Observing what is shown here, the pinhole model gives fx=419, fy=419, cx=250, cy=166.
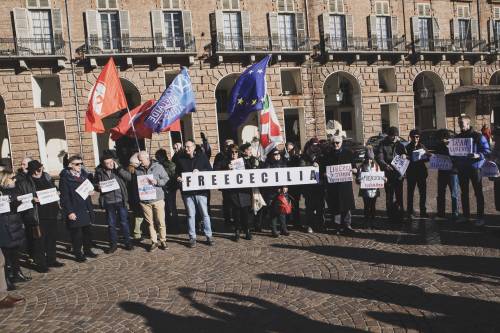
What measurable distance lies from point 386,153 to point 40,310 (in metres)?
6.44

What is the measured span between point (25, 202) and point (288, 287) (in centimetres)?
423

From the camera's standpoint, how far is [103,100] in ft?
→ 27.7

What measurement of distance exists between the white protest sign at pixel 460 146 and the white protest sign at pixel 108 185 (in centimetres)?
612

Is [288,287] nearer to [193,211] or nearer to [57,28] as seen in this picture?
[193,211]

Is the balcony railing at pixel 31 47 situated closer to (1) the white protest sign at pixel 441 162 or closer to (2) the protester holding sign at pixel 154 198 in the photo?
(2) the protester holding sign at pixel 154 198

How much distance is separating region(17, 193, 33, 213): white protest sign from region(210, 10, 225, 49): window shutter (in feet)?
57.7

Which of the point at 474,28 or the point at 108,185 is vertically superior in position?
the point at 474,28

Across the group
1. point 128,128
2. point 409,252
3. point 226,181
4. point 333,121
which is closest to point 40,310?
point 226,181

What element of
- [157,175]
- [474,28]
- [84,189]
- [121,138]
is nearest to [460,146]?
[157,175]

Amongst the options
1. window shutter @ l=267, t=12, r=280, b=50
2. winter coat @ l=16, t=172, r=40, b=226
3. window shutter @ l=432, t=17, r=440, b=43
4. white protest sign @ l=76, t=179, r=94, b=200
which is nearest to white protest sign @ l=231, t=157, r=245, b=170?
white protest sign @ l=76, t=179, r=94, b=200

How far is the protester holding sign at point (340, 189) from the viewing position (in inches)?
303

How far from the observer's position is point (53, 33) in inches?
814

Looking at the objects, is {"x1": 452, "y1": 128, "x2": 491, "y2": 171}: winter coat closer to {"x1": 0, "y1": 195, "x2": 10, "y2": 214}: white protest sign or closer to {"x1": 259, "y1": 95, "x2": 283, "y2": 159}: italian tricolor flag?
{"x1": 259, "y1": 95, "x2": 283, "y2": 159}: italian tricolor flag

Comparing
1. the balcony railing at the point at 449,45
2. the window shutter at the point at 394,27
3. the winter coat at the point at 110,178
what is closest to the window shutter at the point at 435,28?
the balcony railing at the point at 449,45
